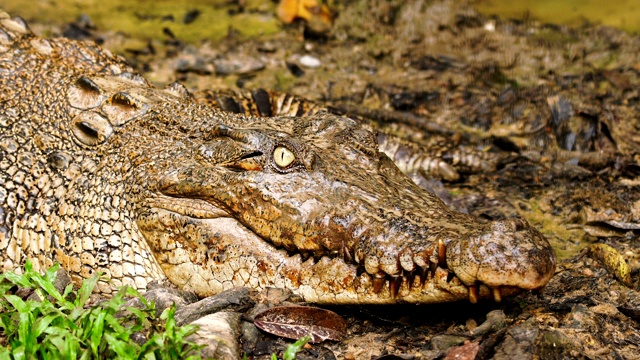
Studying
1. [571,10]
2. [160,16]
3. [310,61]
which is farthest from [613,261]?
[160,16]

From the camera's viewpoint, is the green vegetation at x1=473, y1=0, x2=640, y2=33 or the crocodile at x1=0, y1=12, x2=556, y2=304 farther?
the green vegetation at x1=473, y1=0, x2=640, y2=33

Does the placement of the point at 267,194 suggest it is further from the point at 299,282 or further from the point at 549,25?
the point at 549,25

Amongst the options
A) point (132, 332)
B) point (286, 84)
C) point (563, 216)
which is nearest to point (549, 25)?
point (286, 84)

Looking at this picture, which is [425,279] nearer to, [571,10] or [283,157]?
[283,157]

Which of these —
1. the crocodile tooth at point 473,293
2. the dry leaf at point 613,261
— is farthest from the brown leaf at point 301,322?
the dry leaf at point 613,261

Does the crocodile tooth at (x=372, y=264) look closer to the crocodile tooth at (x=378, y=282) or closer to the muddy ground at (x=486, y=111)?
the crocodile tooth at (x=378, y=282)

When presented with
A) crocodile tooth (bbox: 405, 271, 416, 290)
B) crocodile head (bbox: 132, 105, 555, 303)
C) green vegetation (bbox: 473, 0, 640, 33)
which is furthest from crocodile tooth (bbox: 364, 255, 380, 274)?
green vegetation (bbox: 473, 0, 640, 33)

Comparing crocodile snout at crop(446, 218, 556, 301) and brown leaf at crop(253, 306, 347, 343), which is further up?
crocodile snout at crop(446, 218, 556, 301)

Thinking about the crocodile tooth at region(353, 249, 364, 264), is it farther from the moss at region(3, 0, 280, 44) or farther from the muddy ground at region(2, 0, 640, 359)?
the moss at region(3, 0, 280, 44)
